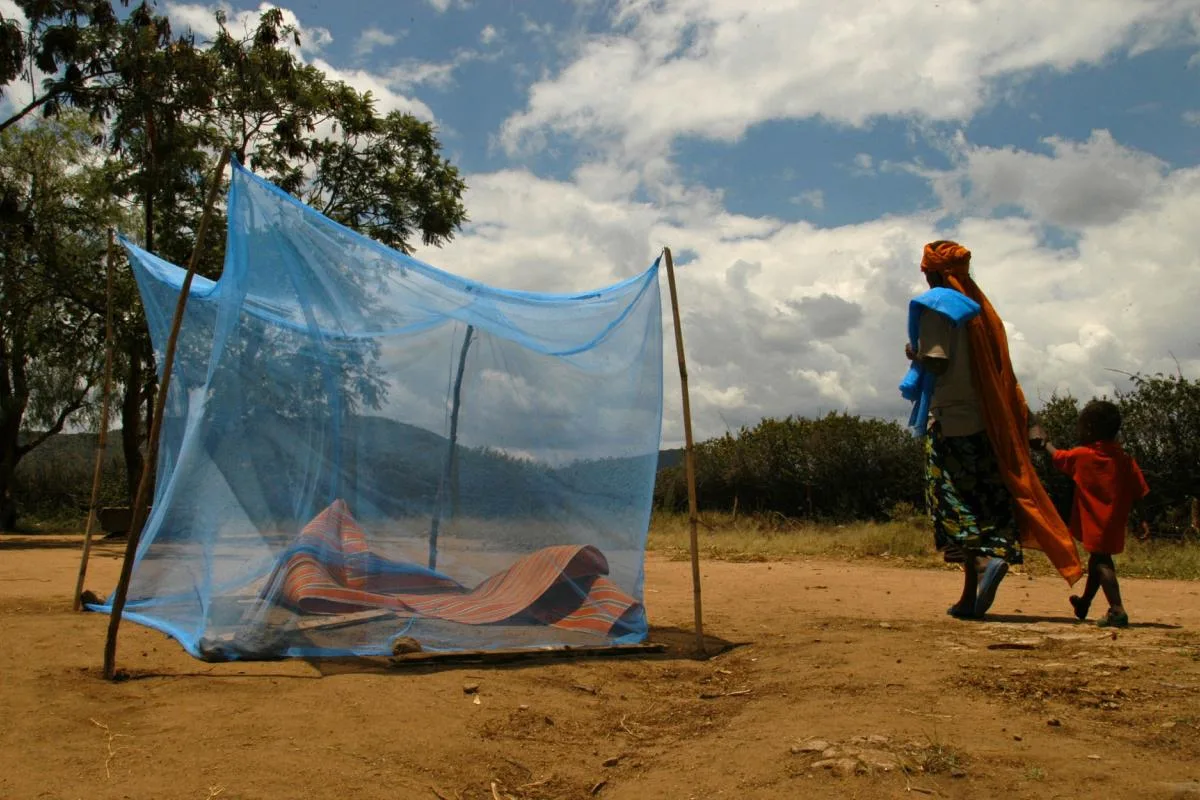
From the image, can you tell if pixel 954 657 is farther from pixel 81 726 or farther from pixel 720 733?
pixel 81 726

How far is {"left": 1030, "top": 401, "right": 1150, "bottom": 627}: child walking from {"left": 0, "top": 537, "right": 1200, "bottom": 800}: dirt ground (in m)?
0.24

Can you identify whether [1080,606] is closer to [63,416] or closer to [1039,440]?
[1039,440]

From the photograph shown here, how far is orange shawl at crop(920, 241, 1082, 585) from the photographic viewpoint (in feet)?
15.4

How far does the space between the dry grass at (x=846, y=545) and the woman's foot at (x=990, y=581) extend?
352 centimetres

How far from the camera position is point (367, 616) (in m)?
4.44

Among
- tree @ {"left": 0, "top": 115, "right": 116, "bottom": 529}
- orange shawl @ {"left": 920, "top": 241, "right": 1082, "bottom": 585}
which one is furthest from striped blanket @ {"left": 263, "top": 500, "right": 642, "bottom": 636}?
tree @ {"left": 0, "top": 115, "right": 116, "bottom": 529}

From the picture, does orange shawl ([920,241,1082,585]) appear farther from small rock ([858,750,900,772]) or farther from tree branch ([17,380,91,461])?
tree branch ([17,380,91,461])

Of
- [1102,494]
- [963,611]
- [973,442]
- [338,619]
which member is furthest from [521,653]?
[1102,494]

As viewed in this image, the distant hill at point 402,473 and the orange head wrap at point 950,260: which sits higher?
the orange head wrap at point 950,260

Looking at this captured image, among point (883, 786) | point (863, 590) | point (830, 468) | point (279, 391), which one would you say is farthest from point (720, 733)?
point (830, 468)

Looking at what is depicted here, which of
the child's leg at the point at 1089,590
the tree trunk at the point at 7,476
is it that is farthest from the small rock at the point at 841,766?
the tree trunk at the point at 7,476

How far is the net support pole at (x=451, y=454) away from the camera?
4645 millimetres

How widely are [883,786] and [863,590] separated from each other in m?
4.71

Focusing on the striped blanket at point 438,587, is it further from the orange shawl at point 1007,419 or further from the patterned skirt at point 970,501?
the orange shawl at point 1007,419
